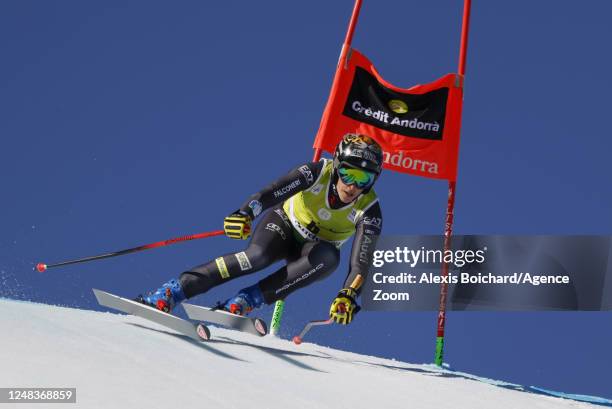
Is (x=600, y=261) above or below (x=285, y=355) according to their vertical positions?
above

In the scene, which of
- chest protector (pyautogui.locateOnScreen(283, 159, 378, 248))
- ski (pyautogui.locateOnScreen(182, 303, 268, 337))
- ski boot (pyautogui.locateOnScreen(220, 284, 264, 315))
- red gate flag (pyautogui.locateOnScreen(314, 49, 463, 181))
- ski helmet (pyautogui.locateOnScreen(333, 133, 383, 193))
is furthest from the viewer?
red gate flag (pyautogui.locateOnScreen(314, 49, 463, 181))

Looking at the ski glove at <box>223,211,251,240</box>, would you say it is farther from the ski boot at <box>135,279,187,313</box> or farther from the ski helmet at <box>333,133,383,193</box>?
the ski helmet at <box>333,133,383,193</box>

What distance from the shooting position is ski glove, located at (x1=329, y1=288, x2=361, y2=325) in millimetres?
5410

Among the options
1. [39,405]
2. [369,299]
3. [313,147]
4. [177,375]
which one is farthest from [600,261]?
[39,405]

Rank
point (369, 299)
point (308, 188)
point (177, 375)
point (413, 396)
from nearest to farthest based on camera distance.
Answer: point (177, 375) < point (413, 396) < point (308, 188) < point (369, 299)

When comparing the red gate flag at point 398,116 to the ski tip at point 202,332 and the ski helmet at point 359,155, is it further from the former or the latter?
the ski tip at point 202,332

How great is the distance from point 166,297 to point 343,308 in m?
1.22

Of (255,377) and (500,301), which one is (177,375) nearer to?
(255,377)

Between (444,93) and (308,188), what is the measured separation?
10.1ft

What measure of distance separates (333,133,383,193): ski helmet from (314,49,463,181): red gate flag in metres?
2.46

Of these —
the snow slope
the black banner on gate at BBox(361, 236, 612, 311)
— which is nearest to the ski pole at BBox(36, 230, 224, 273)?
the snow slope

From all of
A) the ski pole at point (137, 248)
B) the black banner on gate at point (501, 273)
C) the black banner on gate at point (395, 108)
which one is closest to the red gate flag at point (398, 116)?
the black banner on gate at point (395, 108)

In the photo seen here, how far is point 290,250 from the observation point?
19.6ft

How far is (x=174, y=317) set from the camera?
508 cm
